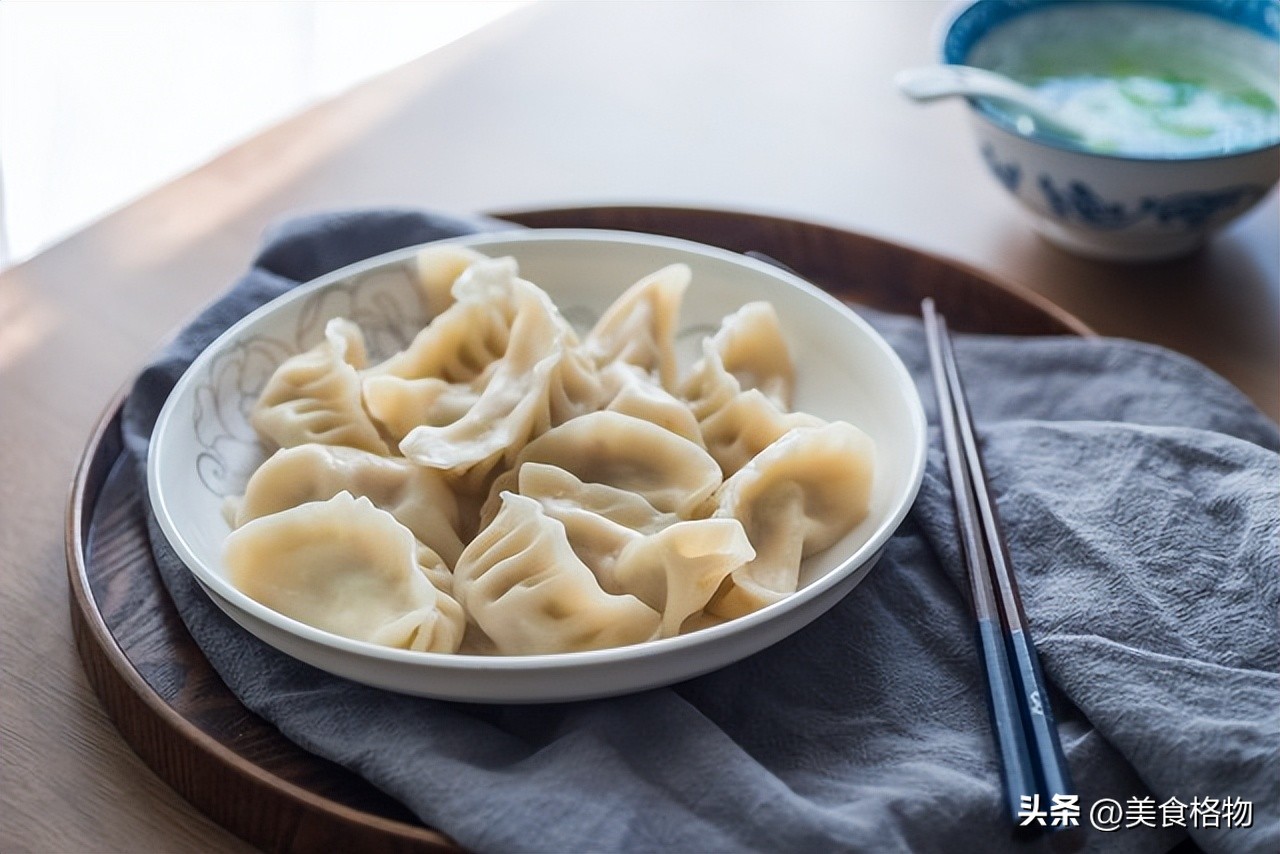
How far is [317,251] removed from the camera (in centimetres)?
142

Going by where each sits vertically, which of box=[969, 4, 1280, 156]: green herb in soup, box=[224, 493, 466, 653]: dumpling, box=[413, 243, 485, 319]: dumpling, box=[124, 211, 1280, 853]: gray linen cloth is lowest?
box=[124, 211, 1280, 853]: gray linen cloth

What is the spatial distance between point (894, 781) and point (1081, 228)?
2.93ft

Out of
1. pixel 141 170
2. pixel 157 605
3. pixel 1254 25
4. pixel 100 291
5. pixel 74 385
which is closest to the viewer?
pixel 157 605

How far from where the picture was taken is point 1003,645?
37.7 inches

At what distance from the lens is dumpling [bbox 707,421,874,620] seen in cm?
106

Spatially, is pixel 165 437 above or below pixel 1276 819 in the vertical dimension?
above

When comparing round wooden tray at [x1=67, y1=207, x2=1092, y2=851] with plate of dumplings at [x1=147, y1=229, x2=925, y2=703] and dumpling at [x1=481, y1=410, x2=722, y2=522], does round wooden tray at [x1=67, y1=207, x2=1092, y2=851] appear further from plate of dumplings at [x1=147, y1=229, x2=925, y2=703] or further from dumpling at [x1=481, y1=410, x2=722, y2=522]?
dumpling at [x1=481, y1=410, x2=722, y2=522]

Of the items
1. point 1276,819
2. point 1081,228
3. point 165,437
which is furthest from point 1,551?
point 1081,228

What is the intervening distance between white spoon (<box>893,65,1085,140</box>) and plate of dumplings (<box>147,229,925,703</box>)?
35 cm

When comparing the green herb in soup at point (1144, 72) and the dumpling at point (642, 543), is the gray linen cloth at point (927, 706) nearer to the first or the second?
the dumpling at point (642, 543)

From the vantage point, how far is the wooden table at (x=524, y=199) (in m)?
1.00

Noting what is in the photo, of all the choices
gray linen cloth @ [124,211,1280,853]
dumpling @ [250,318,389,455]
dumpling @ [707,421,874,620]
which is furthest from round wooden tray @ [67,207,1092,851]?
dumpling @ [707,421,874,620]

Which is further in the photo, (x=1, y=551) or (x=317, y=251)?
(x=317, y=251)

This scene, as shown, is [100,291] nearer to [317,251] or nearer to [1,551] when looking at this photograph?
[317,251]
